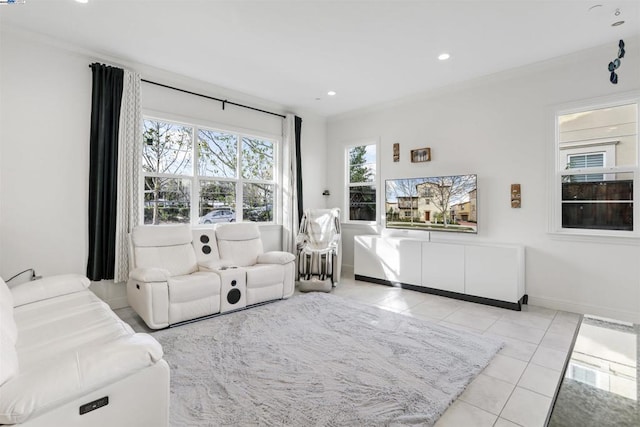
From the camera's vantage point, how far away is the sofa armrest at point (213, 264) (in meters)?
3.54

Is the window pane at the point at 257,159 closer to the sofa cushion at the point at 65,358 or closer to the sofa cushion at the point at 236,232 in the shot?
the sofa cushion at the point at 236,232

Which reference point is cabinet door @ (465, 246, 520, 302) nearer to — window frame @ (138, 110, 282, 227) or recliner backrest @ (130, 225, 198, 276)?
window frame @ (138, 110, 282, 227)

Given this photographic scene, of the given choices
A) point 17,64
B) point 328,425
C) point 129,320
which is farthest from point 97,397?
point 17,64

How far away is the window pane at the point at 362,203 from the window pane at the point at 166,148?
2768 mm

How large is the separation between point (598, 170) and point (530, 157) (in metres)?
0.64

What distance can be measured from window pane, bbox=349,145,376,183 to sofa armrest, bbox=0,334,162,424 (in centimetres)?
Result: 450

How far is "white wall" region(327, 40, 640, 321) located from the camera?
3.23 meters

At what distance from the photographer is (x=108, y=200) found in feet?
11.3

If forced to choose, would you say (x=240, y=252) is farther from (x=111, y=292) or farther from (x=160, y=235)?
(x=111, y=292)

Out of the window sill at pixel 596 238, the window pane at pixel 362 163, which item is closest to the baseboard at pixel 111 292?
the window pane at pixel 362 163

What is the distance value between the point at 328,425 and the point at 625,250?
11.4 feet

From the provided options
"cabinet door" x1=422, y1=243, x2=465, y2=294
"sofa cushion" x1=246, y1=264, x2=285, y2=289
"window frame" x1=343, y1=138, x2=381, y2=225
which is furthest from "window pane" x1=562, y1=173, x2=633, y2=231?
"sofa cushion" x1=246, y1=264, x2=285, y2=289

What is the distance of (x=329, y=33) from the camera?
2996mm

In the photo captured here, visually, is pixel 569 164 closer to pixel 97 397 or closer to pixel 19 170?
Answer: pixel 97 397
